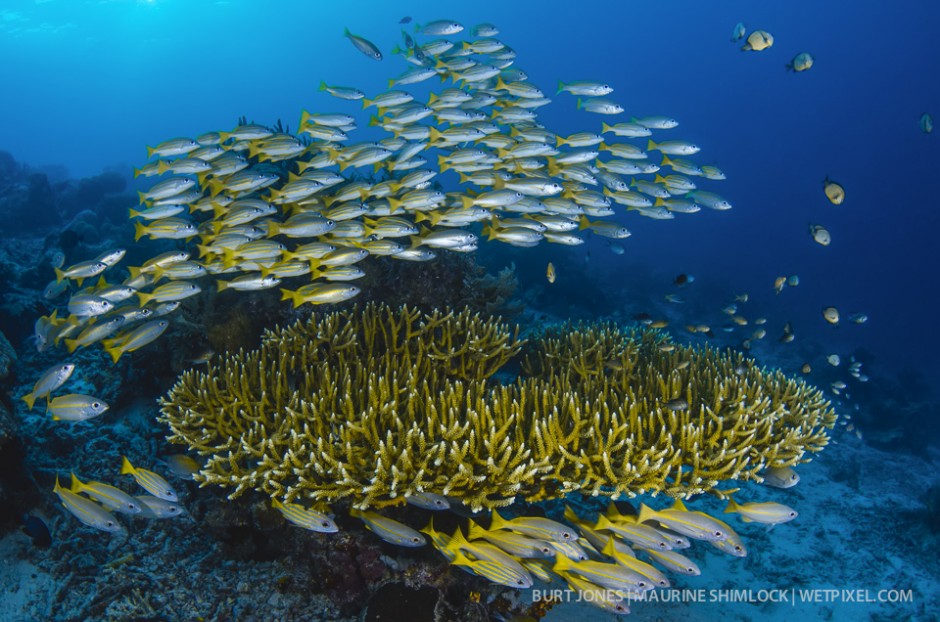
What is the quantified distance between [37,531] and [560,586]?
4.84 m

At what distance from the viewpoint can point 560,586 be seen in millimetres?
4516

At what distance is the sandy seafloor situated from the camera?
13.7ft

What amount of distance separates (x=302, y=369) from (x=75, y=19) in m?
135

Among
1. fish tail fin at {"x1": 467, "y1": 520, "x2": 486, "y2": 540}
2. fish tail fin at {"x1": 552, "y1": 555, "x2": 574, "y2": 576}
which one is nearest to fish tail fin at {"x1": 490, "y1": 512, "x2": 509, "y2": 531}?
fish tail fin at {"x1": 467, "y1": 520, "x2": 486, "y2": 540}

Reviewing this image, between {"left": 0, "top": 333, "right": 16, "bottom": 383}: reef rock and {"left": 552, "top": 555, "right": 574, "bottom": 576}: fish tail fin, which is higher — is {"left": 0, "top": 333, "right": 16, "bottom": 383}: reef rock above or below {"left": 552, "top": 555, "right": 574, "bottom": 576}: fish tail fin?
below

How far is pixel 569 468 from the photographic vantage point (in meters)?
4.34

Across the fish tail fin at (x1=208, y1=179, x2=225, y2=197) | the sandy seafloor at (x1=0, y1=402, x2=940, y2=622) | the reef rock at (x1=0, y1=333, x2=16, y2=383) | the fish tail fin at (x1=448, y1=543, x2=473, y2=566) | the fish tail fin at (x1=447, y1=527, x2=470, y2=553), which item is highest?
the fish tail fin at (x1=208, y1=179, x2=225, y2=197)

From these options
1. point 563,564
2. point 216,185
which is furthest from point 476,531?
point 216,185

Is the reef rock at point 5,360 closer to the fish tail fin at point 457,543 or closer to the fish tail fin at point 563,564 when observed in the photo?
the fish tail fin at point 457,543

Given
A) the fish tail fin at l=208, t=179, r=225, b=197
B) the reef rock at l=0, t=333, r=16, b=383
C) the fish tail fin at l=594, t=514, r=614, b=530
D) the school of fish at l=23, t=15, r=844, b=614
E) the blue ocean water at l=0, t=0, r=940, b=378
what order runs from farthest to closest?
1. the blue ocean water at l=0, t=0, r=940, b=378
2. the fish tail fin at l=208, t=179, r=225, b=197
3. the reef rock at l=0, t=333, r=16, b=383
4. the fish tail fin at l=594, t=514, r=614, b=530
5. the school of fish at l=23, t=15, r=844, b=614

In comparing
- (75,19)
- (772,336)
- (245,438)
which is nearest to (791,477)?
(245,438)

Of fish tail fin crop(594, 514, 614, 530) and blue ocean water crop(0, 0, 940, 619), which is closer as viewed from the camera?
fish tail fin crop(594, 514, 614, 530)

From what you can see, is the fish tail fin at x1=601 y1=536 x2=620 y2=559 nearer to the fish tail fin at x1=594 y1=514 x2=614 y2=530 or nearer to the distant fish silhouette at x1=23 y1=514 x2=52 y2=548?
the fish tail fin at x1=594 y1=514 x2=614 y2=530

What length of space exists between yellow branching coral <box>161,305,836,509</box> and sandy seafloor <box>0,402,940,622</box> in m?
0.90
